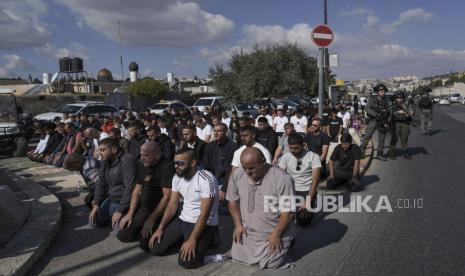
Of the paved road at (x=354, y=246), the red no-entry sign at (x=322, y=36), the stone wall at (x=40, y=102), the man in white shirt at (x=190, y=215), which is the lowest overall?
the paved road at (x=354, y=246)

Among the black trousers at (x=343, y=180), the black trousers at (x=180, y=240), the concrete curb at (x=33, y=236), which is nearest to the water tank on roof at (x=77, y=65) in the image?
the concrete curb at (x=33, y=236)

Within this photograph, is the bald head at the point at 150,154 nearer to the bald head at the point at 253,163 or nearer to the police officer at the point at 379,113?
the bald head at the point at 253,163

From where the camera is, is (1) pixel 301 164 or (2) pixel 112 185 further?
(1) pixel 301 164

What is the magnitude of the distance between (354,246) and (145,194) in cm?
253

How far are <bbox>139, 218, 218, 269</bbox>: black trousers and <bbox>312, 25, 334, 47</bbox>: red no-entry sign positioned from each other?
19.7 feet

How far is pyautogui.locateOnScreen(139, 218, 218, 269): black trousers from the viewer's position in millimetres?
4434

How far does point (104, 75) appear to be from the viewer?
76.4 meters

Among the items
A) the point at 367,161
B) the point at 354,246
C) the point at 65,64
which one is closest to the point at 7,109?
the point at 367,161

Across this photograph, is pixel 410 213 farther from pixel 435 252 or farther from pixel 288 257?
pixel 288 257

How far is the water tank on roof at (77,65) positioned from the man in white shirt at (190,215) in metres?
53.0

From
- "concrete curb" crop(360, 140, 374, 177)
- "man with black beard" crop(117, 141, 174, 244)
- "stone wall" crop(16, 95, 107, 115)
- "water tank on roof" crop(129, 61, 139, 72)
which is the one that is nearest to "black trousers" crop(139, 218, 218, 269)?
"man with black beard" crop(117, 141, 174, 244)

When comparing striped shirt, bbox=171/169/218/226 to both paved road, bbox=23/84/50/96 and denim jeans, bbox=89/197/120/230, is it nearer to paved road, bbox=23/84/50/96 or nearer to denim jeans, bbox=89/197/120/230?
denim jeans, bbox=89/197/120/230

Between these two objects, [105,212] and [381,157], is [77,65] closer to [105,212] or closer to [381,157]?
[381,157]

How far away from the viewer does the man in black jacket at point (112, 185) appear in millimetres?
5270
